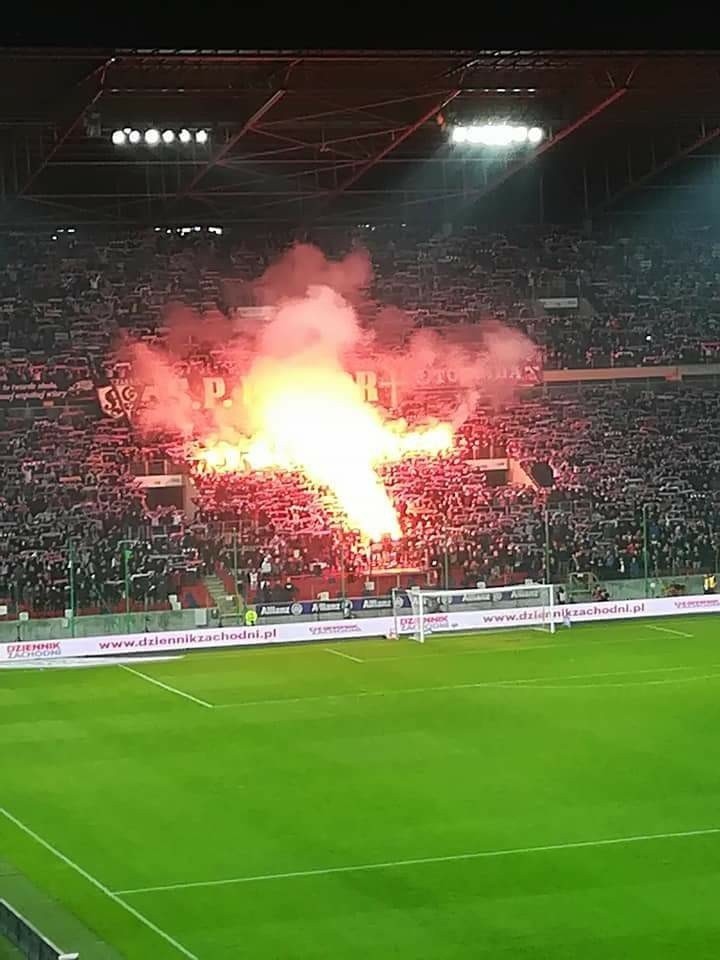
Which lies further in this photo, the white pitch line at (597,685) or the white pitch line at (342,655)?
the white pitch line at (342,655)

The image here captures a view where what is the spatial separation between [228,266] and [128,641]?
16432mm

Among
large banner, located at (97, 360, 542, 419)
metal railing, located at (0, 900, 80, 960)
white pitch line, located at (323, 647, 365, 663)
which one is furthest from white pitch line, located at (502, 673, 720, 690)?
large banner, located at (97, 360, 542, 419)

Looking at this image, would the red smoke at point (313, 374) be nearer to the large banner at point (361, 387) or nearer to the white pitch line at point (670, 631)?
the large banner at point (361, 387)

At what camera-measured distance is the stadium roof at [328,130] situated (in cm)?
2902

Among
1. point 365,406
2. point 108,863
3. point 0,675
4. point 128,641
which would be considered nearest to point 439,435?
point 365,406

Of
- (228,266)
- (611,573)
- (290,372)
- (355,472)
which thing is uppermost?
(228,266)

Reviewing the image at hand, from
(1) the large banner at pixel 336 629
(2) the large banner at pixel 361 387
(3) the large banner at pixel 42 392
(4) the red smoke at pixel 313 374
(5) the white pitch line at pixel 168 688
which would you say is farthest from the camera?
(4) the red smoke at pixel 313 374

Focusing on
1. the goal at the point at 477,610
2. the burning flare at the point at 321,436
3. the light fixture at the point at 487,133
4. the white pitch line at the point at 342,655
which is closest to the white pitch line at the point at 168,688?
the white pitch line at the point at 342,655

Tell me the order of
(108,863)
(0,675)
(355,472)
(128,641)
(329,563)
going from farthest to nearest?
(355,472), (329,563), (128,641), (0,675), (108,863)

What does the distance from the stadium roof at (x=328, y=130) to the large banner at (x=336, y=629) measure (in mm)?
9969

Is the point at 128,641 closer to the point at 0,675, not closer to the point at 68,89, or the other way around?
the point at 0,675

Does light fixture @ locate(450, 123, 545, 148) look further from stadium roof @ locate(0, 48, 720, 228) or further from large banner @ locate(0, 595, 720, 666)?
large banner @ locate(0, 595, 720, 666)

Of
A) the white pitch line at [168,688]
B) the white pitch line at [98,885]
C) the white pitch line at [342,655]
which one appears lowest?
the white pitch line at [98,885]

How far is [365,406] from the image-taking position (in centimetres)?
4378
